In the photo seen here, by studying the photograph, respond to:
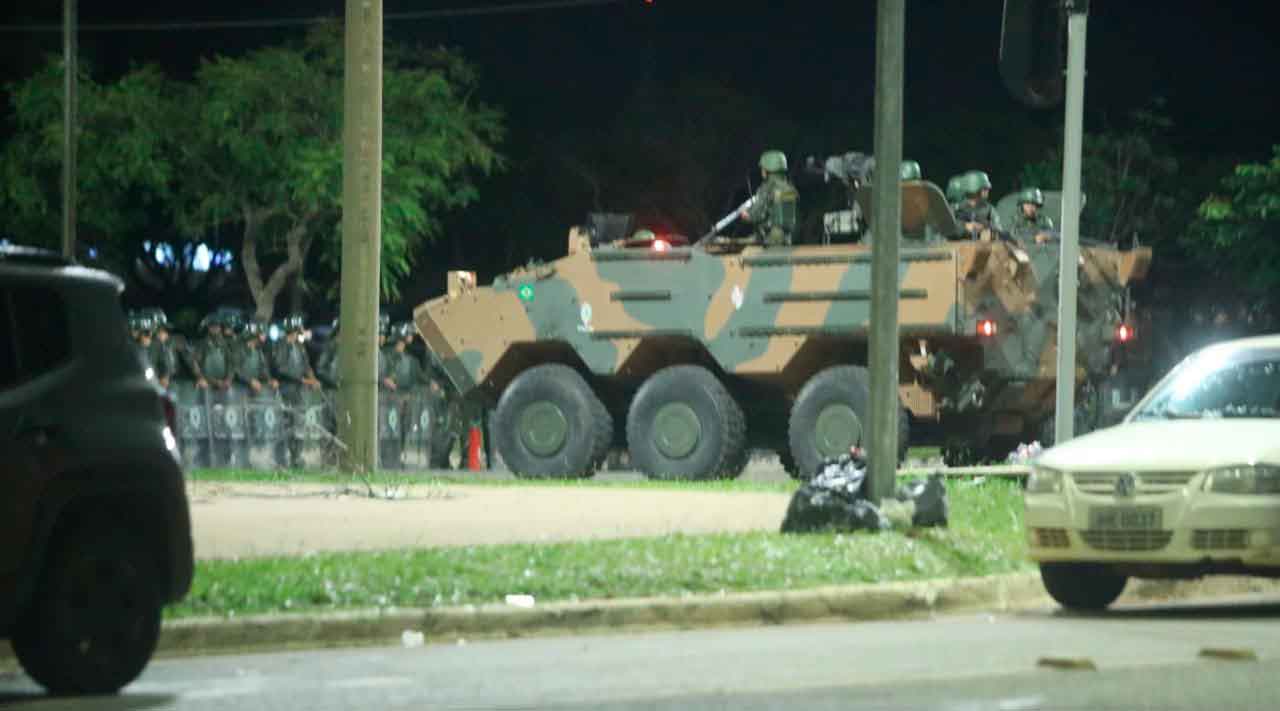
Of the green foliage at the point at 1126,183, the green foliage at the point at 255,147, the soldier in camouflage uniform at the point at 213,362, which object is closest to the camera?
the soldier in camouflage uniform at the point at 213,362

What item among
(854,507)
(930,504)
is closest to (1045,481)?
(854,507)

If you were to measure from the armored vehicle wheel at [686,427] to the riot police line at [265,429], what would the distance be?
5.10 meters

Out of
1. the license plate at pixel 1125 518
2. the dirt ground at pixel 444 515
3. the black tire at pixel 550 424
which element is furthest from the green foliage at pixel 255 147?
the license plate at pixel 1125 518

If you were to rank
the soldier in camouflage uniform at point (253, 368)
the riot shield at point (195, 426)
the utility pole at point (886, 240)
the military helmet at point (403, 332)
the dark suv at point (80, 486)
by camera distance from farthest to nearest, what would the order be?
the military helmet at point (403, 332) < the soldier in camouflage uniform at point (253, 368) < the riot shield at point (195, 426) < the utility pole at point (886, 240) < the dark suv at point (80, 486)

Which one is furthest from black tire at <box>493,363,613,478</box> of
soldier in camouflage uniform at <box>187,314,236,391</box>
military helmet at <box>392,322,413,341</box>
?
military helmet at <box>392,322,413,341</box>

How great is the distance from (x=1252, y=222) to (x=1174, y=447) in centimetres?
3021

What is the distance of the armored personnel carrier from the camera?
24672 millimetres

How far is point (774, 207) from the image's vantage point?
2609 centimetres

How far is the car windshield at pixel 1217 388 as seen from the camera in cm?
1488

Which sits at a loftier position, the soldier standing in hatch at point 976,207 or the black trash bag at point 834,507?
the soldier standing in hatch at point 976,207

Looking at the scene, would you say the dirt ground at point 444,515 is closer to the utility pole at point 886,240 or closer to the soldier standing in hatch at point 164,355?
the utility pole at point 886,240

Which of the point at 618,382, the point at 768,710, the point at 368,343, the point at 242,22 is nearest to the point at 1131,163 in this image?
the point at 242,22

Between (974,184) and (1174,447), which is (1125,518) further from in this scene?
(974,184)

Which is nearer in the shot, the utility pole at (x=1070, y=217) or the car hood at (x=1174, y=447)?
the car hood at (x=1174, y=447)
